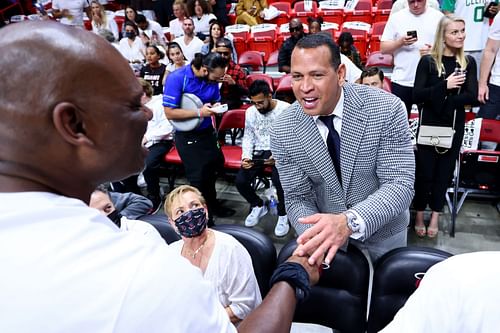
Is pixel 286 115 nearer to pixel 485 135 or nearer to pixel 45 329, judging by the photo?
pixel 45 329

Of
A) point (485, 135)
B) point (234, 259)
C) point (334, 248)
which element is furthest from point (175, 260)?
point (485, 135)

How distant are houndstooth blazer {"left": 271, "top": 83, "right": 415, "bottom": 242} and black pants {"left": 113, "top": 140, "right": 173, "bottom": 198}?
251 centimetres

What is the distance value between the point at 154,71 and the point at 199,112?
7.28ft

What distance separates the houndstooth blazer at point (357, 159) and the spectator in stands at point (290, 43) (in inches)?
140

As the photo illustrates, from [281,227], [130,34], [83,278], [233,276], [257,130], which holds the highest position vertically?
[130,34]

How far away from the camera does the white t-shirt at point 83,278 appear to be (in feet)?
1.69

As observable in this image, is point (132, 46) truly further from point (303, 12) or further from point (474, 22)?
point (474, 22)

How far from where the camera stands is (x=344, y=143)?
1.65m

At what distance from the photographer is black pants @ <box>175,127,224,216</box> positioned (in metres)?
3.45

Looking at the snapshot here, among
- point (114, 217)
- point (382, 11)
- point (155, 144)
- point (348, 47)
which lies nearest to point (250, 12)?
point (382, 11)

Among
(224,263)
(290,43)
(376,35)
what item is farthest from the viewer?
(376,35)

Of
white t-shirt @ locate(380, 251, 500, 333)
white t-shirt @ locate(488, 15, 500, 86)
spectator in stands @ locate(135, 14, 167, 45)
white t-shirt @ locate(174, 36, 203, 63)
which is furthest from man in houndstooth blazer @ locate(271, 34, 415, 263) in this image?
spectator in stands @ locate(135, 14, 167, 45)

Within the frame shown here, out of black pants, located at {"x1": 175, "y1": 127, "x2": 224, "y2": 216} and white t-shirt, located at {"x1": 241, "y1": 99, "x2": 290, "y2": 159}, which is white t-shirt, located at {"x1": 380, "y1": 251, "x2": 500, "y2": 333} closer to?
black pants, located at {"x1": 175, "y1": 127, "x2": 224, "y2": 216}

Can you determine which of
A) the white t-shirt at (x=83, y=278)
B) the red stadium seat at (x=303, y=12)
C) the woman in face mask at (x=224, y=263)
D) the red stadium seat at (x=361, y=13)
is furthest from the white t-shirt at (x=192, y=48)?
the white t-shirt at (x=83, y=278)
